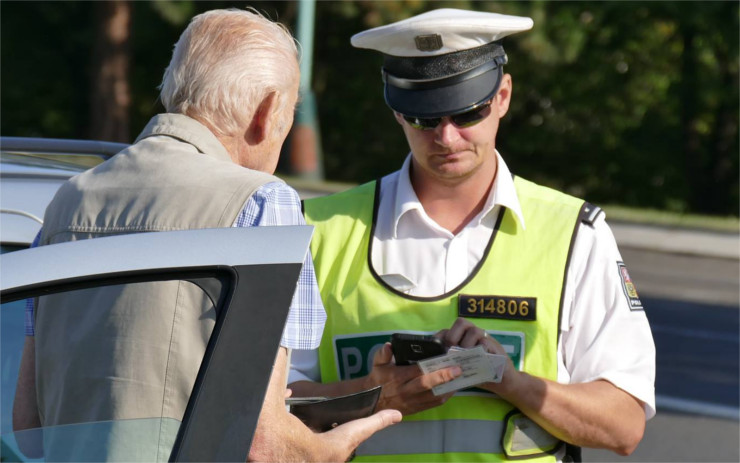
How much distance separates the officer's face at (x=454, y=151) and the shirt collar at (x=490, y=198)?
0.13ft

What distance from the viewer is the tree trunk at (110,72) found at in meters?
19.7

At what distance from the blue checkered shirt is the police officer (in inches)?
21.8

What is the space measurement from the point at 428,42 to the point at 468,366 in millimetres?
878

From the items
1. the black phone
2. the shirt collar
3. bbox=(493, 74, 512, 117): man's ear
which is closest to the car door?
the black phone

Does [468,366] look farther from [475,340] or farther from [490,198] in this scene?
[490,198]

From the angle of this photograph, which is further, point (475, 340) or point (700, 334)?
point (700, 334)

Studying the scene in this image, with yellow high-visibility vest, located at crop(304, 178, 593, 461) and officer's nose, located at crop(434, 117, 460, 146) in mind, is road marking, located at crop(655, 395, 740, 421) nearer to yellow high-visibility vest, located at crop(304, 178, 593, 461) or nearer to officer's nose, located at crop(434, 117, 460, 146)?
yellow high-visibility vest, located at crop(304, 178, 593, 461)

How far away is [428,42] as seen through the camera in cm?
270

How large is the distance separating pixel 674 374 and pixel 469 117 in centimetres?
533

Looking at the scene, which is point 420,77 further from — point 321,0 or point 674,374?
point 321,0

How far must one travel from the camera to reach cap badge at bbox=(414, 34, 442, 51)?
2.68 metres

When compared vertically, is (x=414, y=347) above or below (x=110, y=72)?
above

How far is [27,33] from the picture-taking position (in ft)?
74.3

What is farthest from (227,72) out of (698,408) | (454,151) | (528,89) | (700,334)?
(528,89)
